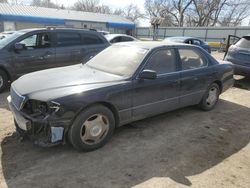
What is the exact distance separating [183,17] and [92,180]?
50.7 m

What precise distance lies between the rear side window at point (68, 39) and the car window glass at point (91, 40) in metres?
0.21

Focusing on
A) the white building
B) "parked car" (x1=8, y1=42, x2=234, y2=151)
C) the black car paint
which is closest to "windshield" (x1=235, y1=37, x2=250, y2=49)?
"parked car" (x1=8, y1=42, x2=234, y2=151)

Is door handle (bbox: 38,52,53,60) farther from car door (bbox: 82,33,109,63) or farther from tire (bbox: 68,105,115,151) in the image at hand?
tire (bbox: 68,105,115,151)

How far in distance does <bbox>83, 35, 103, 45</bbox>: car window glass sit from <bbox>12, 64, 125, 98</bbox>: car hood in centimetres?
396

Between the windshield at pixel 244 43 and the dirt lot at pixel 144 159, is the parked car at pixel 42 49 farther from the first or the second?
the windshield at pixel 244 43

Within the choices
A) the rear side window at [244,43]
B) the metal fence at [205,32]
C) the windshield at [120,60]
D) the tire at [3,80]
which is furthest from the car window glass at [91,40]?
the metal fence at [205,32]

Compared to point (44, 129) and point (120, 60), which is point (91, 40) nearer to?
point (120, 60)

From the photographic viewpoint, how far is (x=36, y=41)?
7207 mm

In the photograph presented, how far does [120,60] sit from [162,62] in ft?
2.55

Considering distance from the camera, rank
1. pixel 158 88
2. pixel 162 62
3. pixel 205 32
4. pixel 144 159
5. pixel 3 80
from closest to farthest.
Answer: pixel 144 159 < pixel 158 88 < pixel 162 62 < pixel 3 80 < pixel 205 32

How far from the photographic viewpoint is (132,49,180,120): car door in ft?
13.7

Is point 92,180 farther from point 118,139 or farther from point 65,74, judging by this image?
point 65,74

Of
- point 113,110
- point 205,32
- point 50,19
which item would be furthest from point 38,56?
point 205,32

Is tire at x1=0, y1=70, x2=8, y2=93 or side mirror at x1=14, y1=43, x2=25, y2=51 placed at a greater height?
side mirror at x1=14, y1=43, x2=25, y2=51
